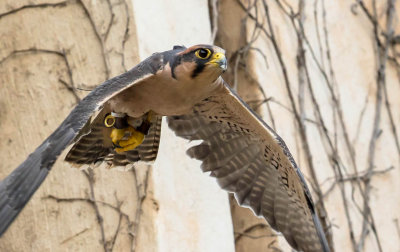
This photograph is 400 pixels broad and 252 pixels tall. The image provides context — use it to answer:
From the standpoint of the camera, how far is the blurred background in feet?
13.7

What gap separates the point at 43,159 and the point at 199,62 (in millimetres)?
834

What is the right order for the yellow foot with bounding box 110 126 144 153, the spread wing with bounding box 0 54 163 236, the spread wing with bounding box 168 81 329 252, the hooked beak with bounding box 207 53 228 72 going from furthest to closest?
the spread wing with bounding box 168 81 329 252 → the yellow foot with bounding box 110 126 144 153 → the hooked beak with bounding box 207 53 228 72 → the spread wing with bounding box 0 54 163 236

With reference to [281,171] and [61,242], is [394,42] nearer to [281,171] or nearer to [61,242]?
[281,171]

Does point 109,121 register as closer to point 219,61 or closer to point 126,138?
point 126,138

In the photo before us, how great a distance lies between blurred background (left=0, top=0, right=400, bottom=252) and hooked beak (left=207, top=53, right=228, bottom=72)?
3.24ft

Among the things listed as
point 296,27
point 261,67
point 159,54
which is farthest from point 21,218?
point 296,27

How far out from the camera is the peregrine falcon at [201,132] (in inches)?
131

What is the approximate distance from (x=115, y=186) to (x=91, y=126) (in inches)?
19.9

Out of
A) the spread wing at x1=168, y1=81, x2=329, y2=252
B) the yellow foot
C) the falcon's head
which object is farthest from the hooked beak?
the yellow foot

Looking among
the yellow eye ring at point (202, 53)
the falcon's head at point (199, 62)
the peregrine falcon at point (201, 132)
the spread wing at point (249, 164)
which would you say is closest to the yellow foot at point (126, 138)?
the peregrine falcon at point (201, 132)

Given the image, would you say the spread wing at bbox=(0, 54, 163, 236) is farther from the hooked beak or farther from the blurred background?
the blurred background

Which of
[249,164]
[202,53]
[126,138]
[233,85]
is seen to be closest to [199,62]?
[202,53]

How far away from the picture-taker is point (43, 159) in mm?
2818

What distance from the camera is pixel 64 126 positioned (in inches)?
115
